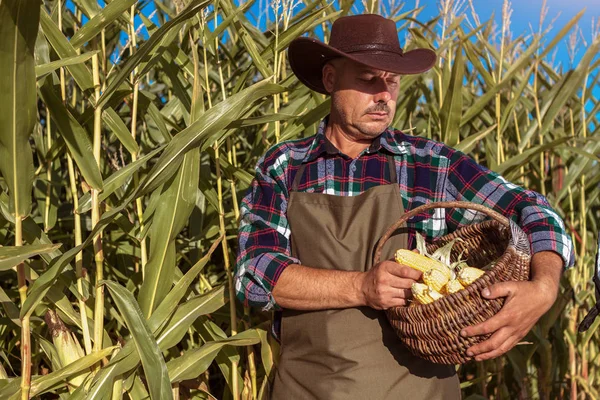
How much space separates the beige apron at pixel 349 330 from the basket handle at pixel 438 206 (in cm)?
8

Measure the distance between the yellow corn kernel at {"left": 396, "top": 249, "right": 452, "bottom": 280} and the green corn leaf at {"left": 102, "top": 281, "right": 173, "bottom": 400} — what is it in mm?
621

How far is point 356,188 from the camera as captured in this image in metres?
2.06

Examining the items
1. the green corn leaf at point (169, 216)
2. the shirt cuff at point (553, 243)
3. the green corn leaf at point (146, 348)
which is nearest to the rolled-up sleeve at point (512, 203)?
the shirt cuff at point (553, 243)

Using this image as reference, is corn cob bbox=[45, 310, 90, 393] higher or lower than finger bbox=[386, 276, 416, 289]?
lower

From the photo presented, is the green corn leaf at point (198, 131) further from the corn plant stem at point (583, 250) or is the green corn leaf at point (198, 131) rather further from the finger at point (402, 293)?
the corn plant stem at point (583, 250)

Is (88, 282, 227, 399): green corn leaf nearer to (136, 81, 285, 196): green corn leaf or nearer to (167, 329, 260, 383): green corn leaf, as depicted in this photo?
(167, 329, 260, 383): green corn leaf

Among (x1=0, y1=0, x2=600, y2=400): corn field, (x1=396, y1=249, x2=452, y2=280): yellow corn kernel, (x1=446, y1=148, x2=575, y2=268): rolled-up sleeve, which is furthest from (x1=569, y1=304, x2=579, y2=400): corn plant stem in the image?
(x1=396, y1=249, x2=452, y2=280): yellow corn kernel

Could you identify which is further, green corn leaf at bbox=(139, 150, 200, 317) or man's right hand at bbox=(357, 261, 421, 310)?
green corn leaf at bbox=(139, 150, 200, 317)

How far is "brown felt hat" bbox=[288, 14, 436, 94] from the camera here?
1.98 meters

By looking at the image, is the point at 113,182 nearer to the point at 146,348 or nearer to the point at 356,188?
the point at 146,348

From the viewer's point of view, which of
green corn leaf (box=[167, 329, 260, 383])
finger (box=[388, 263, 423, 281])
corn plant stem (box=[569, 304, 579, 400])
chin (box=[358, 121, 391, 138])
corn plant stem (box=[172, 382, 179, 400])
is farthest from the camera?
corn plant stem (box=[569, 304, 579, 400])

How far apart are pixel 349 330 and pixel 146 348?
0.51 meters

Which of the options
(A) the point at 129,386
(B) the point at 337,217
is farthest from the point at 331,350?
(A) the point at 129,386

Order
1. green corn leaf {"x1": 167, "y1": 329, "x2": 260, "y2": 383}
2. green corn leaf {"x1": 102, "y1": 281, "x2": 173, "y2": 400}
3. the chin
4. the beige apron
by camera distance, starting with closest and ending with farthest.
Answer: green corn leaf {"x1": 102, "y1": 281, "x2": 173, "y2": 400}, the beige apron, the chin, green corn leaf {"x1": 167, "y1": 329, "x2": 260, "y2": 383}
